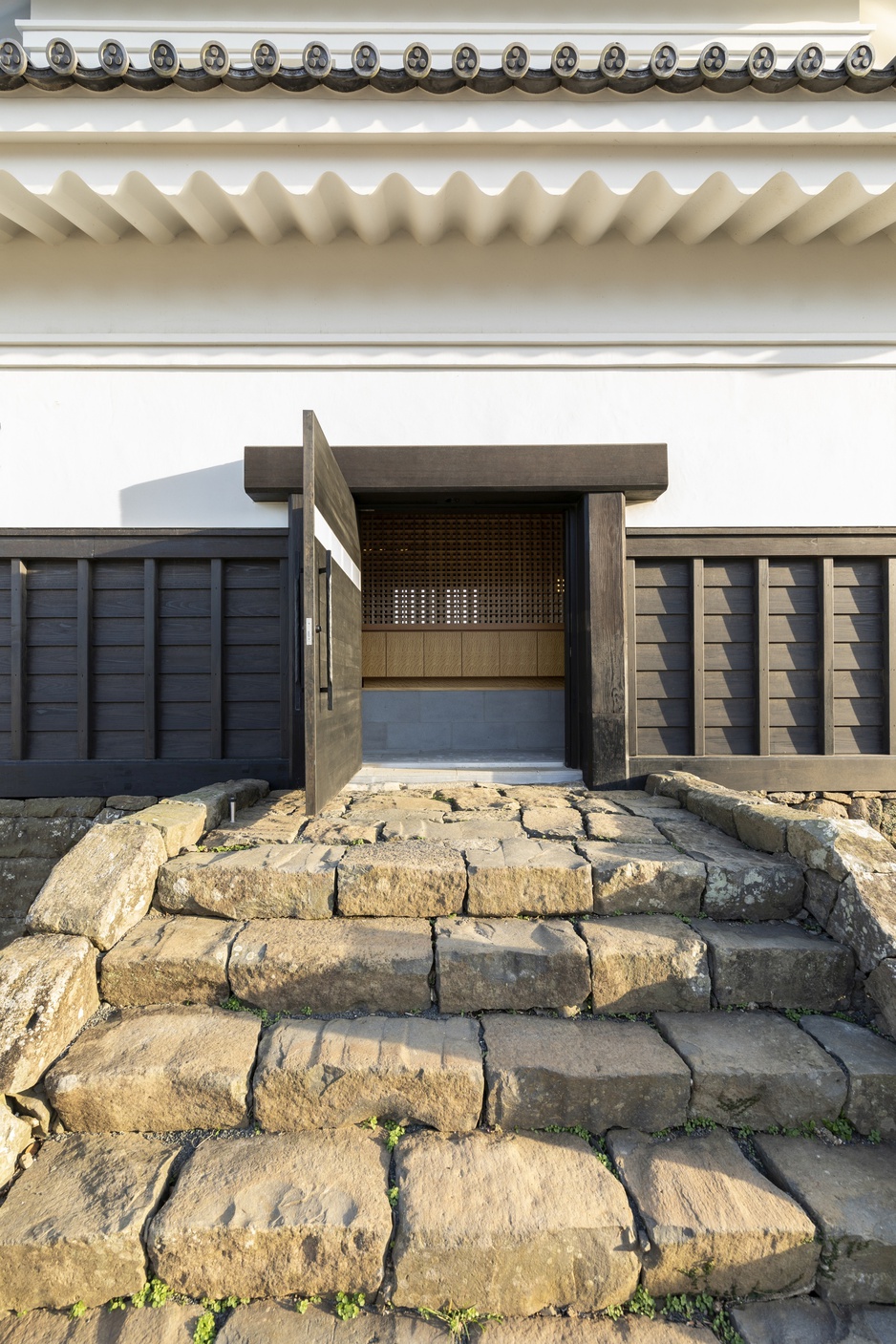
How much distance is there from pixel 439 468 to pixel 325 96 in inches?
88.4

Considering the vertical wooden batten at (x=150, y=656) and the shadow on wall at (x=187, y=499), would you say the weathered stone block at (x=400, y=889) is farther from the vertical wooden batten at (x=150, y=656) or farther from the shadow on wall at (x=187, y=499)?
the shadow on wall at (x=187, y=499)

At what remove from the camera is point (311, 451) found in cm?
346

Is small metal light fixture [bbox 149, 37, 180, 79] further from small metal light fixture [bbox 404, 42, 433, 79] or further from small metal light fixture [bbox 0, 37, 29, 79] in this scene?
small metal light fixture [bbox 404, 42, 433, 79]

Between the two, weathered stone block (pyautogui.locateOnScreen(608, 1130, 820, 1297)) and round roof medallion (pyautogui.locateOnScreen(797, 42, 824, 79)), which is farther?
round roof medallion (pyautogui.locateOnScreen(797, 42, 824, 79))

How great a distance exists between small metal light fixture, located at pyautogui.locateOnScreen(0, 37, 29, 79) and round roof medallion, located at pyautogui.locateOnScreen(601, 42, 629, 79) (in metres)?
3.31

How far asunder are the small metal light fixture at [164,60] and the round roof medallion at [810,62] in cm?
357

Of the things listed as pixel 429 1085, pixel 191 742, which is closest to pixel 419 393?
pixel 191 742

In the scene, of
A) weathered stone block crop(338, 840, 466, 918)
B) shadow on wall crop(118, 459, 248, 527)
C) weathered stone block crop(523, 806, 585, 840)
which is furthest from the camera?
shadow on wall crop(118, 459, 248, 527)

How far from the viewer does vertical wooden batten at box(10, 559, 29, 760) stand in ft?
15.6

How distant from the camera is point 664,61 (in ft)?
12.3

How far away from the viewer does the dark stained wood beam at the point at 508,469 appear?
4746 millimetres

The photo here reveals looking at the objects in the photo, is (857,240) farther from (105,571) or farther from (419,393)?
(105,571)

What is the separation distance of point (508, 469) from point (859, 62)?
9.79ft

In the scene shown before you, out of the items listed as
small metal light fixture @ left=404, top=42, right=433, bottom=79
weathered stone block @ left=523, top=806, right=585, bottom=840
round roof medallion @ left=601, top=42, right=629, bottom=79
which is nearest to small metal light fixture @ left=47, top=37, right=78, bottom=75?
small metal light fixture @ left=404, top=42, right=433, bottom=79
